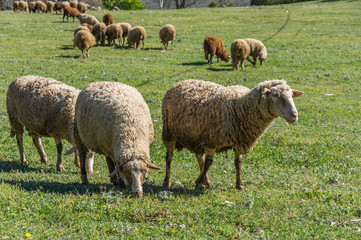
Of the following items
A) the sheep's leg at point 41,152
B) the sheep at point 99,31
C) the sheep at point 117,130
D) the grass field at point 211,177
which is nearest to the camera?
the grass field at point 211,177

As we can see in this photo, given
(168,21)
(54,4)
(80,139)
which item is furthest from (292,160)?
(54,4)

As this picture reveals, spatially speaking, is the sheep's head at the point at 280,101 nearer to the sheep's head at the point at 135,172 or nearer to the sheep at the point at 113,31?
the sheep's head at the point at 135,172

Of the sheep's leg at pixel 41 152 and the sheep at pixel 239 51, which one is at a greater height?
the sheep at pixel 239 51

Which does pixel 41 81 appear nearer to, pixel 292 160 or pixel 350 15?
pixel 292 160

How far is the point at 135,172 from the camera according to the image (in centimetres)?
652

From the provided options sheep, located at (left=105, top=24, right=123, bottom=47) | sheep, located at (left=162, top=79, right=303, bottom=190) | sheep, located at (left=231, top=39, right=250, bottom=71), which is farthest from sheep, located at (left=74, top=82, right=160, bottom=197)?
sheep, located at (left=105, top=24, right=123, bottom=47)

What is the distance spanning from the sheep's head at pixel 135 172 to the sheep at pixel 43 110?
2579 millimetres

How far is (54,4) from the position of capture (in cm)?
4922

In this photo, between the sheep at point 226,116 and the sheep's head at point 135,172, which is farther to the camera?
the sheep at point 226,116

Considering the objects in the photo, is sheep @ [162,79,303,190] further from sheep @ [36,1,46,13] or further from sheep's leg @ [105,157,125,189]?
sheep @ [36,1,46,13]

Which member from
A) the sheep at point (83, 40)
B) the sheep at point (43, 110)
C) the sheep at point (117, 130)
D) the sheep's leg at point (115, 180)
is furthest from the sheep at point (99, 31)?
the sheep's leg at point (115, 180)

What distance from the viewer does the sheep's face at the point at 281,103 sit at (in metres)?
7.17

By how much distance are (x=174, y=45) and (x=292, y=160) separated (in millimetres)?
20201

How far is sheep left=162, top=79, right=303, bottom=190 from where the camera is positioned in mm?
7438
